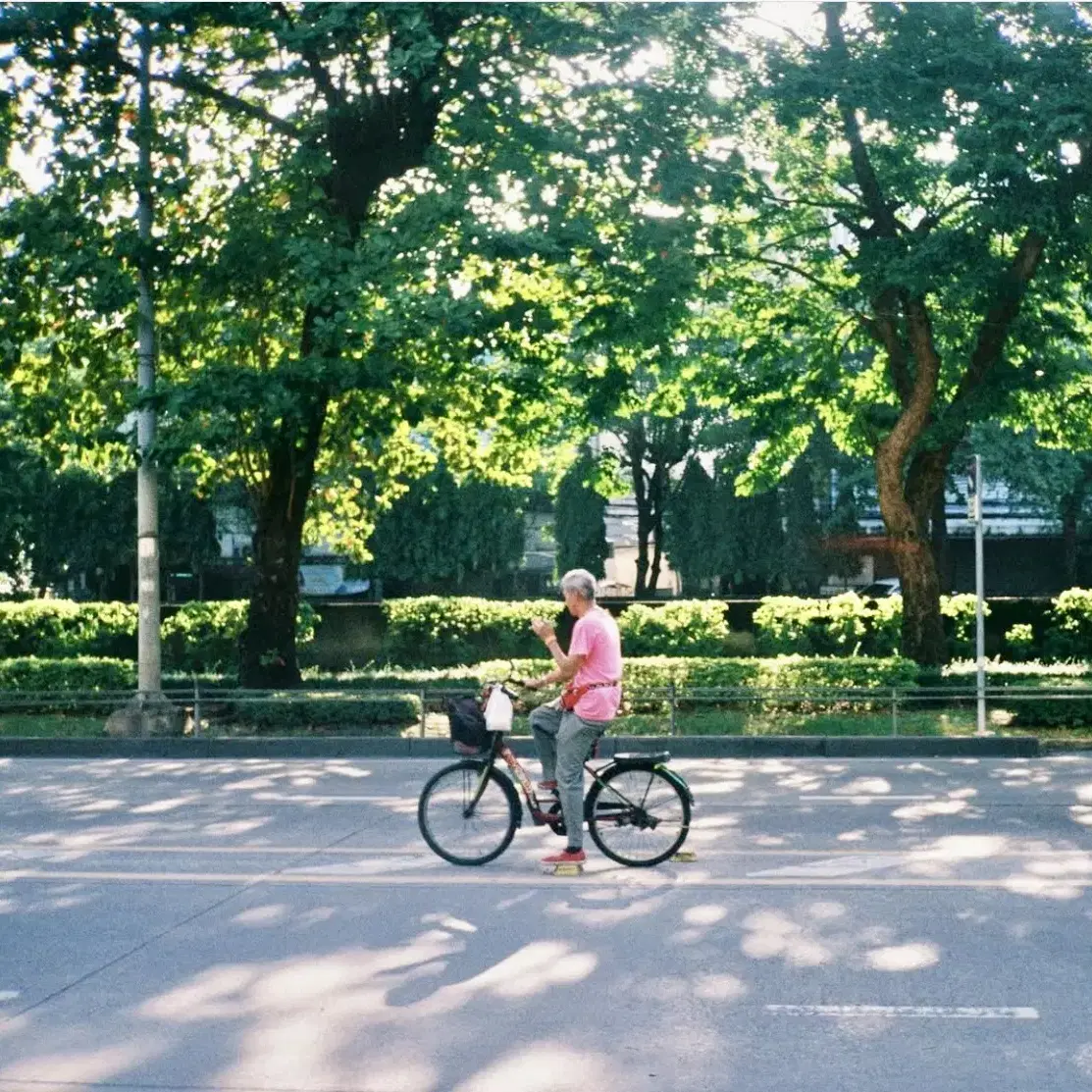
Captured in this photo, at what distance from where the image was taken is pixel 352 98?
20.8 metres

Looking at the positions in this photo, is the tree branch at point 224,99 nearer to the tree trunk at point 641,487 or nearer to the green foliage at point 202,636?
the green foliage at point 202,636

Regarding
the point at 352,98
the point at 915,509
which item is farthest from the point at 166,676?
the point at 915,509

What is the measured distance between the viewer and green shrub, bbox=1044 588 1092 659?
28.3 meters

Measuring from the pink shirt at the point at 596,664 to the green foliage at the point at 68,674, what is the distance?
48.1ft

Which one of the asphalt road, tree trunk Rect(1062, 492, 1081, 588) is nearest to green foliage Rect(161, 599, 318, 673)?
the asphalt road

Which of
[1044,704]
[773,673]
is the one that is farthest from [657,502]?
[1044,704]

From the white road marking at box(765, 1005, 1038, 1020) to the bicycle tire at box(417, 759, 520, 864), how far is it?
12.0 ft

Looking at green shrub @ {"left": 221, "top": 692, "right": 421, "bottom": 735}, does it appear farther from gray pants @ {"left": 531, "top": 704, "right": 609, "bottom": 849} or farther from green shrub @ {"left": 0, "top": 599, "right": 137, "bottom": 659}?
gray pants @ {"left": 531, "top": 704, "right": 609, "bottom": 849}

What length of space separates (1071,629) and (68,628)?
17.6 metres

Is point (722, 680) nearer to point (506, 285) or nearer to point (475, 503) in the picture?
point (506, 285)

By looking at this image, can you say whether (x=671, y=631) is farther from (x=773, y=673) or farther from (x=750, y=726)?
(x=750, y=726)

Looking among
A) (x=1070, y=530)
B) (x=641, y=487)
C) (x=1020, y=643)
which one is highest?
(x=641, y=487)

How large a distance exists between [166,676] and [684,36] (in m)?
11.3

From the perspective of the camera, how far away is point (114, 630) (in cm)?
2909
